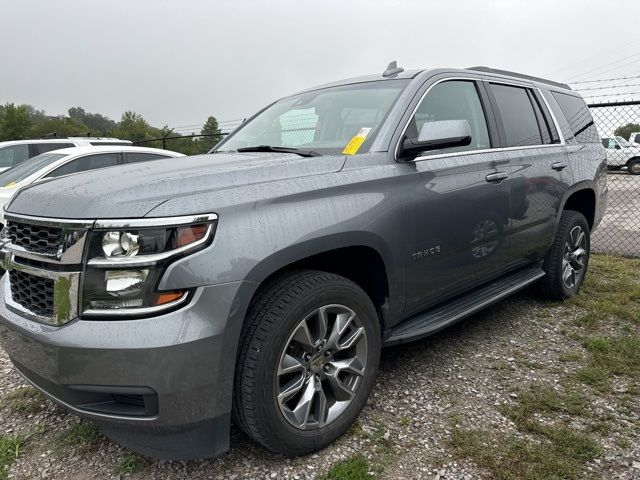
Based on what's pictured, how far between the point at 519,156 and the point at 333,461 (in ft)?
8.05

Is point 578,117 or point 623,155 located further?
point 623,155

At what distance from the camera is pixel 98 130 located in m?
48.9

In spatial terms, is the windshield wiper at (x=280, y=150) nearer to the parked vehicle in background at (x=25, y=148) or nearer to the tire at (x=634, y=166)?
the parked vehicle in background at (x=25, y=148)

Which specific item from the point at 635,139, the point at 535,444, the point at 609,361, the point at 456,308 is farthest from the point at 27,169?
the point at 635,139

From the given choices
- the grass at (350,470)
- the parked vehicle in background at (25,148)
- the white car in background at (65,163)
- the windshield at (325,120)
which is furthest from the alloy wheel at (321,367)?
the parked vehicle in background at (25,148)

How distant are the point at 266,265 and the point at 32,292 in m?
0.98

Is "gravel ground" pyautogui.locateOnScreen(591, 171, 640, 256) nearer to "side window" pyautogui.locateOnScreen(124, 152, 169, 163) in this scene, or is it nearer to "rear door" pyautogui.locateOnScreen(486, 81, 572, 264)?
"rear door" pyautogui.locateOnScreen(486, 81, 572, 264)

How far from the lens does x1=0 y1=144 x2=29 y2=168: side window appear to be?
9117 millimetres

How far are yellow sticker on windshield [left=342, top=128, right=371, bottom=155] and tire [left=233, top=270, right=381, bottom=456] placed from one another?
70 centimetres

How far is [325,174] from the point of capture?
2248 millimetres

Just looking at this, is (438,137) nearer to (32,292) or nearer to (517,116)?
(517,116)

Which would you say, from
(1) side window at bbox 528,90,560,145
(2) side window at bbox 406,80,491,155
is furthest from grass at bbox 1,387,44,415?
(1) side window at bbox 528,90,560,145

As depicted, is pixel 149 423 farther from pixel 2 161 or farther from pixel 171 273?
pixel 2 161

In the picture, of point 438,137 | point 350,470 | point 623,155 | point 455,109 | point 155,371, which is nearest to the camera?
point 155,371
